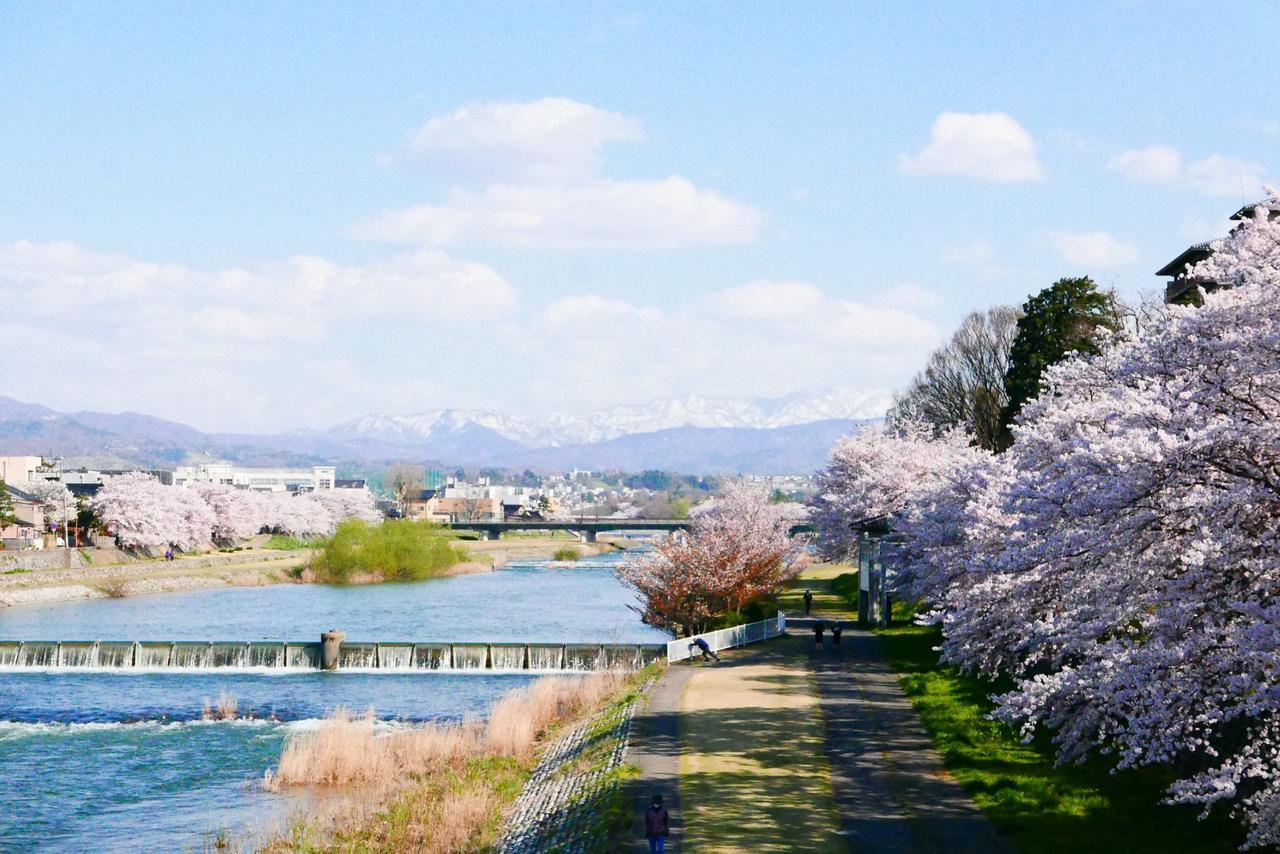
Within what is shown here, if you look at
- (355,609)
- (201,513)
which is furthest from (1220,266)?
(201,513)

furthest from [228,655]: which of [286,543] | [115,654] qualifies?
[286,543]

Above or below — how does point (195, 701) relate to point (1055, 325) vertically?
below

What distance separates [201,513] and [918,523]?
335 ft

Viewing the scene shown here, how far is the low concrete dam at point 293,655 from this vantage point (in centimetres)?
5434

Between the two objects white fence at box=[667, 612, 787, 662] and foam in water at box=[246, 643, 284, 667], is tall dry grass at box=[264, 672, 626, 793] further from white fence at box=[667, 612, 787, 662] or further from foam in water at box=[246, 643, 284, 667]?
foam in water at box=[246, 643, 284, 667]

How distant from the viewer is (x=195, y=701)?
46.4 metres

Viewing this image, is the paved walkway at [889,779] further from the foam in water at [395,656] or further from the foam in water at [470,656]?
the foam in water at [395,656]

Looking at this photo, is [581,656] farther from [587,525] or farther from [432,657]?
[587,525]

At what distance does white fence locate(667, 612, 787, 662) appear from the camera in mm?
45781

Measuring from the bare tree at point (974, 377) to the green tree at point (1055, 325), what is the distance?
12.2 meters

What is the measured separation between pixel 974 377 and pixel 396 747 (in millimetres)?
62152

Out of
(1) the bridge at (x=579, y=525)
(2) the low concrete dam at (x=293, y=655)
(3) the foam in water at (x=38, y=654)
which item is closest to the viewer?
(2) the low concrete dam at (x=293, y=655)

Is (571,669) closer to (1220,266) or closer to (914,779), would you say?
(914,779)

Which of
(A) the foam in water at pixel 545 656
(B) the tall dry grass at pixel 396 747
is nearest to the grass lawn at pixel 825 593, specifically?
(A) the foam in water at pixel 545 656
